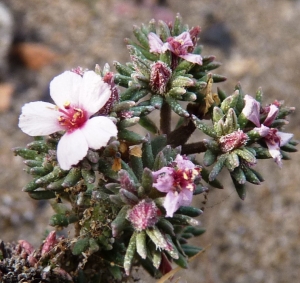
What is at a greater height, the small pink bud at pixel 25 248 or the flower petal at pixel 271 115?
the flower petal at pixel 271 115

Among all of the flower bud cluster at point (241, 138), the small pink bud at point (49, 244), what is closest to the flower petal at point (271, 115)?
the flower bud cluster at point (241, 138)

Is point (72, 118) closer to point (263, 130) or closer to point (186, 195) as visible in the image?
point (186, 195)

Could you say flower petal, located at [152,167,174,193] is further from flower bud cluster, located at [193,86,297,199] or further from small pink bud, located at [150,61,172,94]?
small pink bud, located at [150,61,172,94]

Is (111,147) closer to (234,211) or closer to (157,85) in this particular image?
(157,85)

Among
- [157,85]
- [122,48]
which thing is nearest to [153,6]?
[122,48]

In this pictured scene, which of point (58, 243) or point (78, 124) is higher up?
point (78, 124)

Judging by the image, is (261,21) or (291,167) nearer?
(291,167)

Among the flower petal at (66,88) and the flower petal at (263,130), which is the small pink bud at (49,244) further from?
the flower petal at (263,130)
